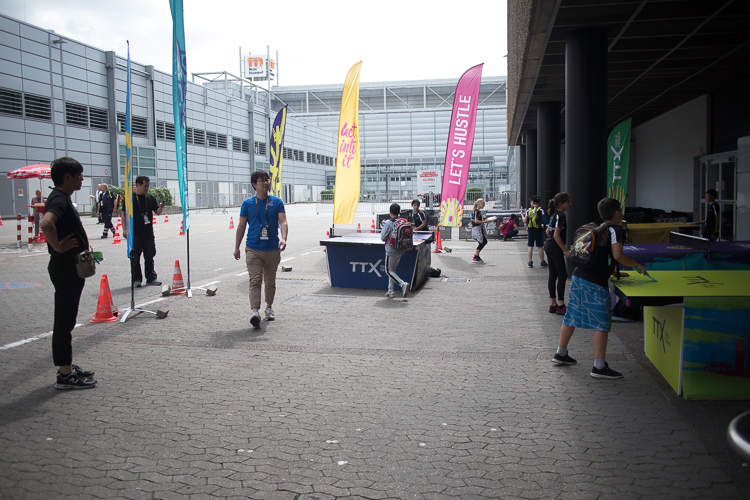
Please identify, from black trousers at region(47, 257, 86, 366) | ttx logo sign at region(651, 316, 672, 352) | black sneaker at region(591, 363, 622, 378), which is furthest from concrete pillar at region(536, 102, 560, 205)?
black trousers at region(47, 257, 86, 366)

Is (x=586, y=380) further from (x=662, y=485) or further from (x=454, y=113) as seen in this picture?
(x=454, y=113)

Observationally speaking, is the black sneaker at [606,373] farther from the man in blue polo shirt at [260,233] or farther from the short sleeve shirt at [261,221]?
the short sleeve shirt at [261,221]

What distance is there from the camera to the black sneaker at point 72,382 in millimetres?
5363

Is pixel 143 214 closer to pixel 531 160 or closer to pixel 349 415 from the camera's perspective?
pixel 349 415

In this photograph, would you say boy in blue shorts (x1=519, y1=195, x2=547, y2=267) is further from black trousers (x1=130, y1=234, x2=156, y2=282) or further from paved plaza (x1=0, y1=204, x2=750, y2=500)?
black trousers (x1=130, y1=234, x2=156, y2=282)

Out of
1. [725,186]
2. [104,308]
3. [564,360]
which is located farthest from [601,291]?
[725,186]

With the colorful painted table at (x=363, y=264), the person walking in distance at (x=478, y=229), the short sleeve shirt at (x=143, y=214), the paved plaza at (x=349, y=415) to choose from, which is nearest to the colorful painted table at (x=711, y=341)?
the paved plaza at (x=349, y=415)

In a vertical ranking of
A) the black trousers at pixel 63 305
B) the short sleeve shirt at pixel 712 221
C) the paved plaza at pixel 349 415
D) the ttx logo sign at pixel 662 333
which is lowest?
the paved plaza at pixel 349 415

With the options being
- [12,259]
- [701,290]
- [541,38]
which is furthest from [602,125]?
[12,259]

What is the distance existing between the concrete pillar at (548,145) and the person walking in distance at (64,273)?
15216mm

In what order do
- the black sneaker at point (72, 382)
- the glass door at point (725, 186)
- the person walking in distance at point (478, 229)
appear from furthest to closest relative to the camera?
the glass door at point (725, 186)
the person walking in distance at point (478, 229)
the black sneaker at point (72, 382)

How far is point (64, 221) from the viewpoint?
17.5 ft

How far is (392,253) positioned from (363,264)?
99 centimetres

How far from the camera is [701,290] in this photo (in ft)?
17.3
